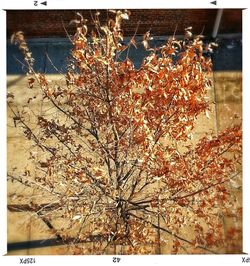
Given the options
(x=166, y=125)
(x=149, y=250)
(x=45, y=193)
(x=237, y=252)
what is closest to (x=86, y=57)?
(x=166, y=125)

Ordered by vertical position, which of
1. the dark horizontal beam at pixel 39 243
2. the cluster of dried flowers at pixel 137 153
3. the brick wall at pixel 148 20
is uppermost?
the brick wall at pixel 148 20

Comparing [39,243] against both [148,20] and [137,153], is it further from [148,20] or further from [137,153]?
[148,20]

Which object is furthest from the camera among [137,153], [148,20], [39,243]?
[148,20]

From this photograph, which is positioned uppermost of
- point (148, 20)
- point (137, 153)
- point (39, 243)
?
point (148, 20)

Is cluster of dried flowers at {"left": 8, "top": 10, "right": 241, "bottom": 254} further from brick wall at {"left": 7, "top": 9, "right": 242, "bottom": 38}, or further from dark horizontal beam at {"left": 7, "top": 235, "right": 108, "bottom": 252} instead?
brick wall at {"left": 7, "top": 9, "right": 242, "bottom": 38}

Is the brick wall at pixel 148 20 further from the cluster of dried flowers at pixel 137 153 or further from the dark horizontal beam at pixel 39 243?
the dark horizontal beam at pixel 39 243

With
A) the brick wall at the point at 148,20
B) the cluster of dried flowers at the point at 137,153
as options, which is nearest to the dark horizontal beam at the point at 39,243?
the cluster of dried flowers at the point at 137,153

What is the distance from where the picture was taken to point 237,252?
20.5 feet

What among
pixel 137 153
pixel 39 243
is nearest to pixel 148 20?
pixel 137 153

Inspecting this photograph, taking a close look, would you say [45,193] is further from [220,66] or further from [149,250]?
[220,66]

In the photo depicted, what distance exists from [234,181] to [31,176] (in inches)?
167

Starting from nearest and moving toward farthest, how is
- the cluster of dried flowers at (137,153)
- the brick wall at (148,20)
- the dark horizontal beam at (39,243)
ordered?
the cluster of dried flowers at (137,153)
the dark horizontal beam at (39,243)
the brick wall at (148,20)

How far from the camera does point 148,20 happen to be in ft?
29.6

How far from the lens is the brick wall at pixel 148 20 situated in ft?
29.1
